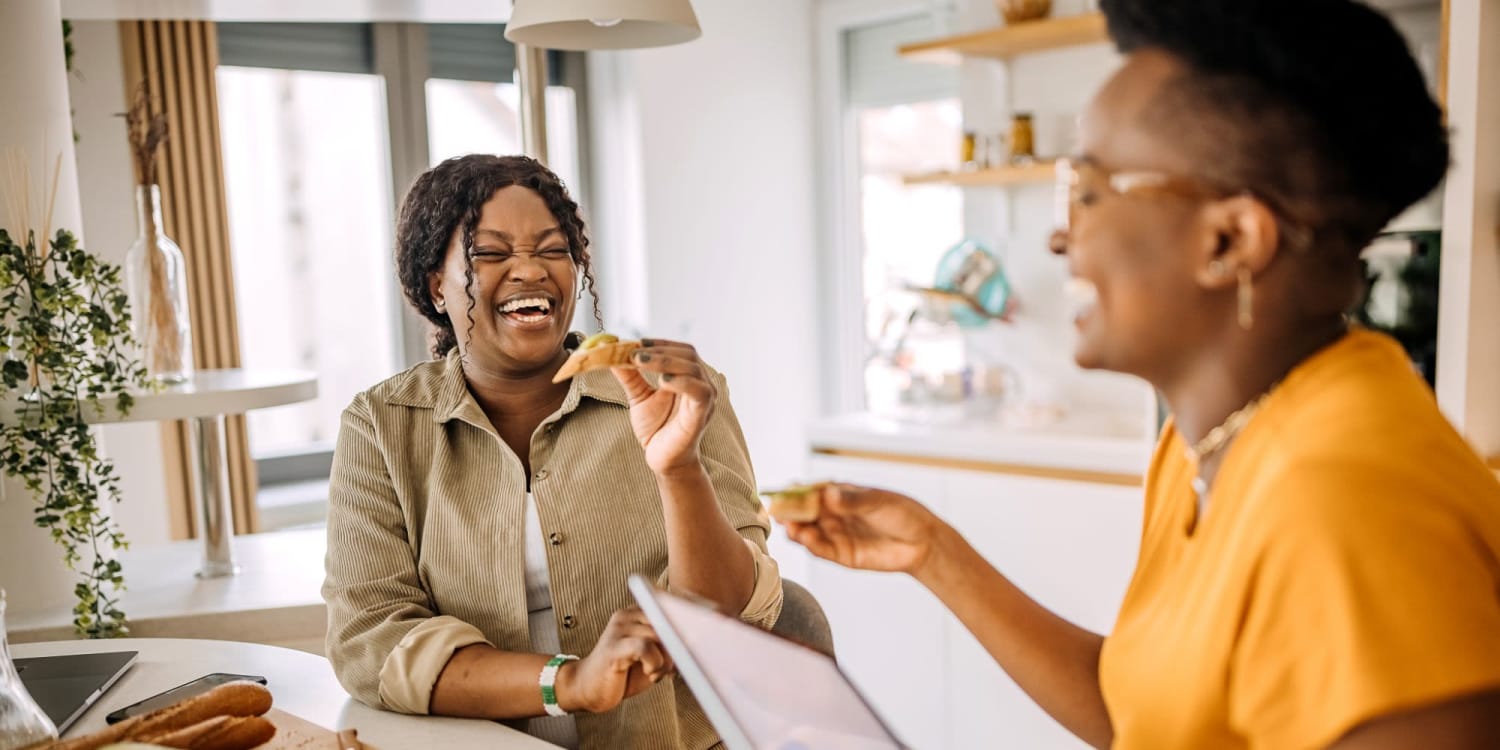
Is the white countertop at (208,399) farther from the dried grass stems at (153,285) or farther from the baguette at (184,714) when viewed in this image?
the baguette at (184,714)

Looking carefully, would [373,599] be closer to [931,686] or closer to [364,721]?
[364,721]

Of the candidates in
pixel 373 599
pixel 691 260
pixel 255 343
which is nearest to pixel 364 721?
pixel 373 599

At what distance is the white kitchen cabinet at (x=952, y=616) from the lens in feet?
9.56

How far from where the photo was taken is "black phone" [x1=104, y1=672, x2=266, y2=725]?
1377 mm

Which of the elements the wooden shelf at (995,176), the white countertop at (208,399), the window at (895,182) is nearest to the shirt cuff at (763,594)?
the white countertop at (208,399)

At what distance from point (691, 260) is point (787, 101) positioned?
0.79m

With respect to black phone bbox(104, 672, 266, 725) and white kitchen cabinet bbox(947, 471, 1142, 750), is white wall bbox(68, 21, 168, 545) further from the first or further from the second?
white kitchen cabinet bbox(947, 471, 1142, 750)

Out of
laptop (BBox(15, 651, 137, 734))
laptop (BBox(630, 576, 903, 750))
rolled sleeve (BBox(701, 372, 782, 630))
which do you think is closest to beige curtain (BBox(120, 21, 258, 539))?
laptop (BBox(15, 651, 137, 734))

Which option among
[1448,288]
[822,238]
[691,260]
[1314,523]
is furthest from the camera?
[822,238]

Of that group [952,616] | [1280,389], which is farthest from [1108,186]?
[952,616]

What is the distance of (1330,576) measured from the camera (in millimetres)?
738

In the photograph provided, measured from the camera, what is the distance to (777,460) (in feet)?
15.4

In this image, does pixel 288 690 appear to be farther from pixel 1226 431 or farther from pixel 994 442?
pixel 994 442

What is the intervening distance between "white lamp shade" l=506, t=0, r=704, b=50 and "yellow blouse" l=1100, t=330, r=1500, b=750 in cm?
116
